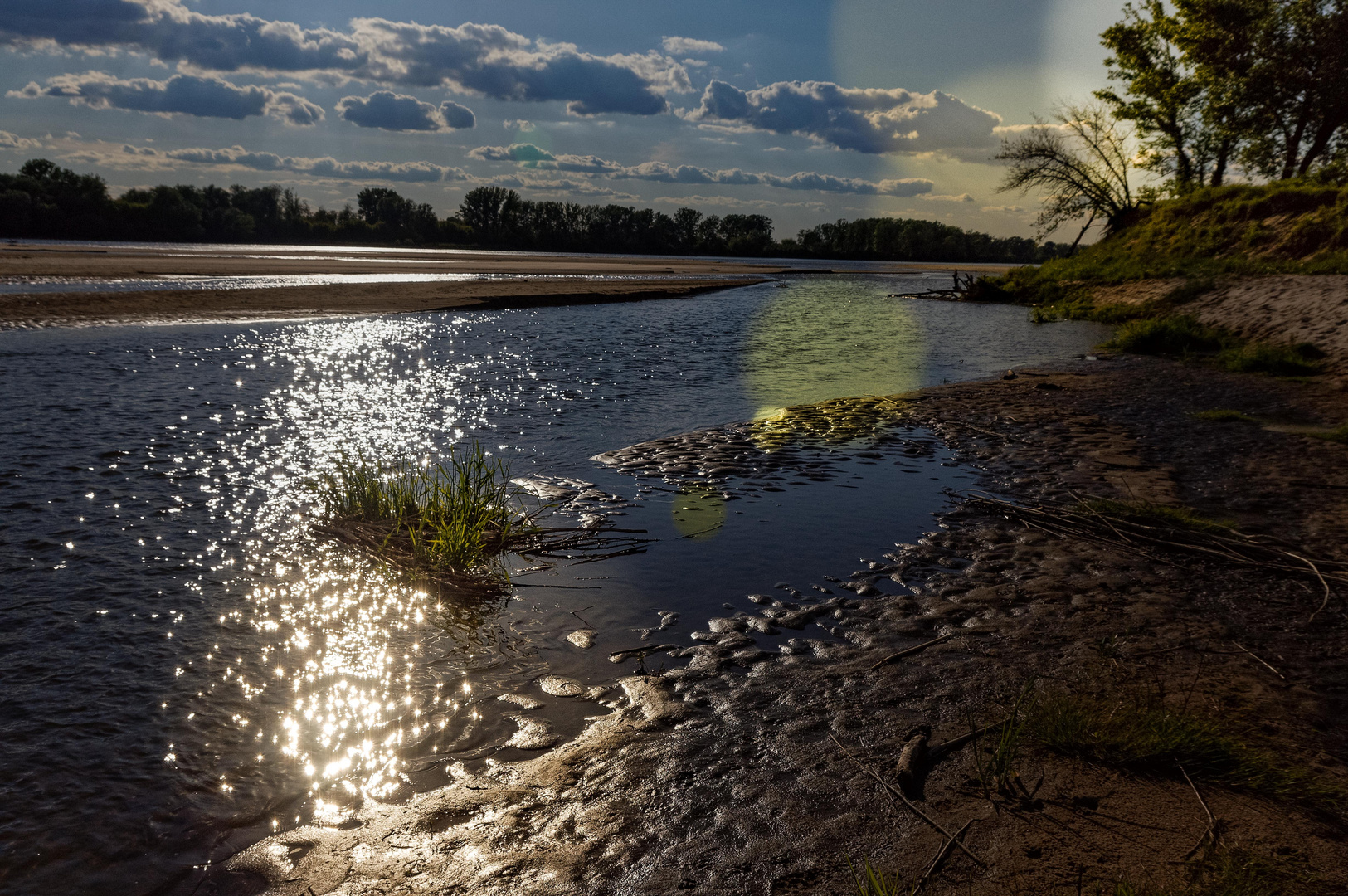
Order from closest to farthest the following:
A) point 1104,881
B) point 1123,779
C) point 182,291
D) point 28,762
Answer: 1. point 1104,881
2. point 1123,779
3. point 28,762
4. point 182,291

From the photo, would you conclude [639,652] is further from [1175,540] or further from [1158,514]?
[1158,514]

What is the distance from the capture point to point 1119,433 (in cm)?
1115

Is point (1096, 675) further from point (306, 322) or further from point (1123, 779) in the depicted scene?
point (306, 322)

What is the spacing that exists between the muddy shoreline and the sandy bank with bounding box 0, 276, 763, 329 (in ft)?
84.9

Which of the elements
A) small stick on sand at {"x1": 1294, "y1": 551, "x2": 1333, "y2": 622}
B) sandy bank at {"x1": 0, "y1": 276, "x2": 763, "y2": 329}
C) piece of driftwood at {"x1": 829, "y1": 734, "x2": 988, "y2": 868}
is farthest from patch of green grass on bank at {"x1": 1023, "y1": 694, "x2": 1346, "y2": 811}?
sandy bank at {"x1": 0, "y1": 276, "x2": 763, "y2": 329}

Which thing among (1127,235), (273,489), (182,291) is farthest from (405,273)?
(273,489)

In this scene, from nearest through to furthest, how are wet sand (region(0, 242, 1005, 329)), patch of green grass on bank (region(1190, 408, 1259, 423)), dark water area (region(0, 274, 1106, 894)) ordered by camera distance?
1. dark water area (region(0, 274, 1106, 894))
2. patch of green grass on bank (region(1190, 408, 1259, 423))
3. wet sand (region(0, 242, 1005, 329))

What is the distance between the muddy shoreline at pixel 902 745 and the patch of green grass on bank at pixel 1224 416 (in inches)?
187

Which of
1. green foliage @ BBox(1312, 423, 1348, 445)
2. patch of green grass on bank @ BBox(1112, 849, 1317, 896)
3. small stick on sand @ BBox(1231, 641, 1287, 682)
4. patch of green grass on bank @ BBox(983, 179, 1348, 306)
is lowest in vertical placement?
patch of green grass on bank @ BBox(1112, 849, 1317, 896)

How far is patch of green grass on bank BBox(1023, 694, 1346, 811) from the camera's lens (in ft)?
11.4

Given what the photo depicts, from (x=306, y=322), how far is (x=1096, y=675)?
1094 inches

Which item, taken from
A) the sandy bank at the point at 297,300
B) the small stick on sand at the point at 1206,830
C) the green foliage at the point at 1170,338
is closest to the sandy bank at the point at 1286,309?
the green foliage at the point at 1170,338

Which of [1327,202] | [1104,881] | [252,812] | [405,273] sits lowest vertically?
[252,812]

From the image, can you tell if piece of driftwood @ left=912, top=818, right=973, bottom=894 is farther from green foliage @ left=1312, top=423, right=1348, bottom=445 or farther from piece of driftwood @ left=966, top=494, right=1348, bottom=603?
green foliage @ left=1312, top=423, right=1348, bottom=445
